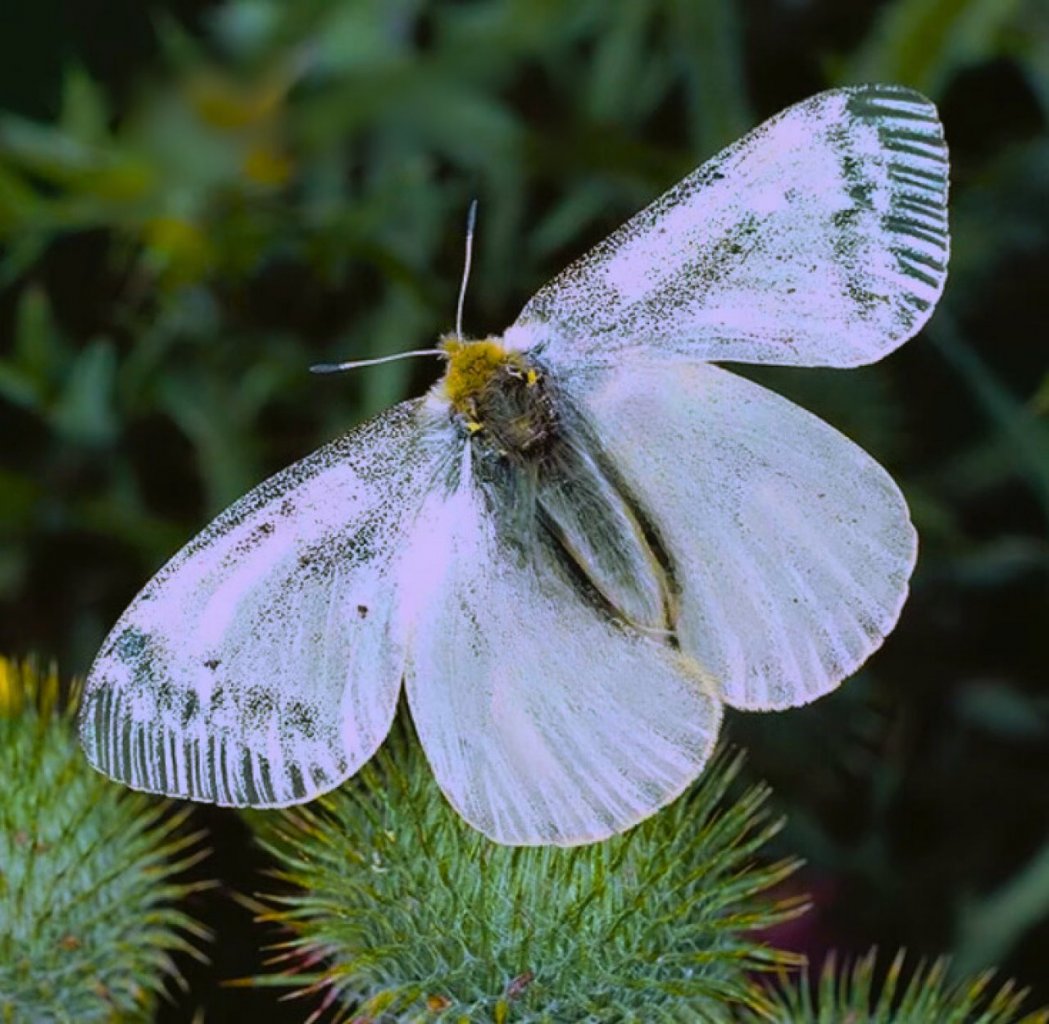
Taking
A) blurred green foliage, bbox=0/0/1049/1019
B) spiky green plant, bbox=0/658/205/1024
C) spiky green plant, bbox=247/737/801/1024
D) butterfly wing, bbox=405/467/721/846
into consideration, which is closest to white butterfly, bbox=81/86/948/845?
butterfly wing, bbox=405/467/721/846

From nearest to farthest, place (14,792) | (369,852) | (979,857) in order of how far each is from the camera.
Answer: (369,852)
(14,792)
(979,857)

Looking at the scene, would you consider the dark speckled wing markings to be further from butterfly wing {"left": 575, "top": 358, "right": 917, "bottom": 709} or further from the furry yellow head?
butterfly wing {"left": 575, "top": 358, "right": 917, "bottom": 709}

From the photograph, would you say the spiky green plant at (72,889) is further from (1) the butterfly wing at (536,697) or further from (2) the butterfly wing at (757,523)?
(2) the butterfly wing at (757,523)

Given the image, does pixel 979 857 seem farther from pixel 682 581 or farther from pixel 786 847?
pixel 682 581

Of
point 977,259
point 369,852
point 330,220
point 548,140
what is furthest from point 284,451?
point 369,852

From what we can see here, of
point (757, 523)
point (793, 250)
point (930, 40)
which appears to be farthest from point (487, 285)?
point (757, 523)

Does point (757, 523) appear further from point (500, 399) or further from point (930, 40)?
point (930, 40)

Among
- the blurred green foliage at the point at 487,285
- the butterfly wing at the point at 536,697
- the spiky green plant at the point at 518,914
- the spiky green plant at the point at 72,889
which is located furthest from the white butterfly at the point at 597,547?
the blurred green foliage at the point at 487,285
